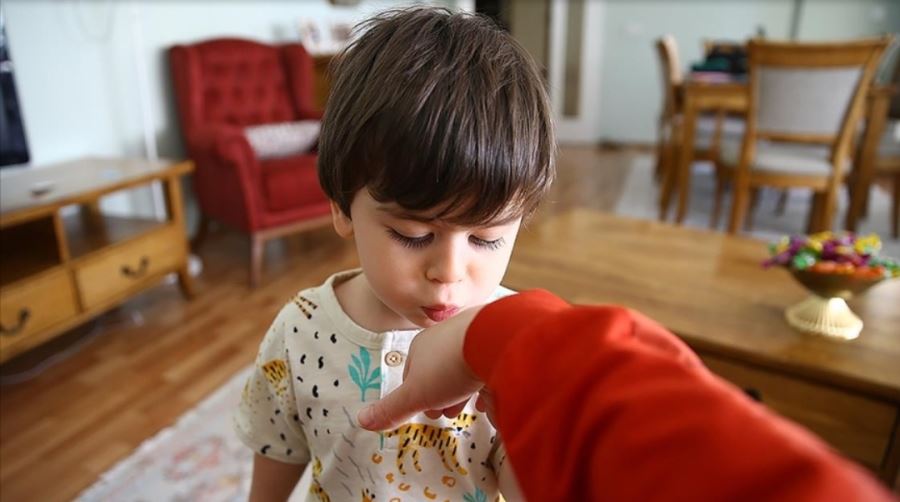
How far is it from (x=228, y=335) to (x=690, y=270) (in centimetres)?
150

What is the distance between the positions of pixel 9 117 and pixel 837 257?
218 cm

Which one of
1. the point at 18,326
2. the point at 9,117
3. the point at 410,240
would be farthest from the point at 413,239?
the point at 9,117

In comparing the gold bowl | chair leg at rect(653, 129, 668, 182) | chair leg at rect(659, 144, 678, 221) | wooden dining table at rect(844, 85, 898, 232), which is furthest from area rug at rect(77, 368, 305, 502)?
chair leg at rect(653, 129, 668, 182)

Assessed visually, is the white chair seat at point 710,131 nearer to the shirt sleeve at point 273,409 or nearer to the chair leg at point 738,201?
the chair leg at point 738,201

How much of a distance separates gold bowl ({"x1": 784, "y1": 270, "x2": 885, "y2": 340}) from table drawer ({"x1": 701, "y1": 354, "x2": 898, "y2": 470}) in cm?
15

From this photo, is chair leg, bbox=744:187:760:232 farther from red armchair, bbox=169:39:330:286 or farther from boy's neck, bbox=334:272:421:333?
boy's neck, bbox=334:272:421:333

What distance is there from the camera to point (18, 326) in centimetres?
164

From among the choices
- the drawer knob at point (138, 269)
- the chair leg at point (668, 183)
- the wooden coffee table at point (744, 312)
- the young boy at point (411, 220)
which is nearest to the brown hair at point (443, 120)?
the young boy at point (411, 220)

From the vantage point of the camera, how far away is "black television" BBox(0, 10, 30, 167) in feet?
5.56

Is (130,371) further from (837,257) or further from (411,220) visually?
(837,257)

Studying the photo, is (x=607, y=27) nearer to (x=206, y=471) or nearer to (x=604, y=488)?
(x=206, y=471)

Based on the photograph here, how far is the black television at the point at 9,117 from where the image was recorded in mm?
1694

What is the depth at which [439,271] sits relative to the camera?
46 cm

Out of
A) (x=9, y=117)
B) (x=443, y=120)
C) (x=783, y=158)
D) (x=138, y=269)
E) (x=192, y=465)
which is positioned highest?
(x=443, y=120)
